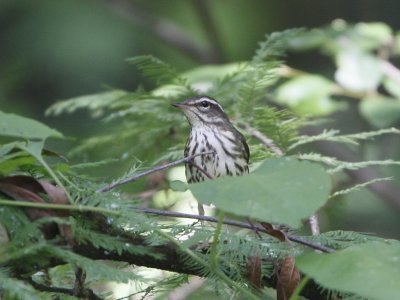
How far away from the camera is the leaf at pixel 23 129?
176cm

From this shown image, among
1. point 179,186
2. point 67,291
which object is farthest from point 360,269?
point 67,291

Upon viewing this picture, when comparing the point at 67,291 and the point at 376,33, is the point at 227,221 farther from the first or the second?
the point at 376,33

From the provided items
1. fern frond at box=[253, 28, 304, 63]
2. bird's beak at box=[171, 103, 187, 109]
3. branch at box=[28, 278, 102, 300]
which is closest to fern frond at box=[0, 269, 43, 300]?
branch at box=[28, 278, 102, 300]

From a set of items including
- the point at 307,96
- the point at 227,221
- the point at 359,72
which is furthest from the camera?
the point at 359,72

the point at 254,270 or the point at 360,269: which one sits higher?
the point at 360,269

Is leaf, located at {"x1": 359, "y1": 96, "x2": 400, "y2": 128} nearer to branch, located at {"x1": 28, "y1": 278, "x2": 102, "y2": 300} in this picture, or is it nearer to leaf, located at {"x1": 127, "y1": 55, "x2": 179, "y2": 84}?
leaf, located at {"x1": 127, "y1": 55, "x2": 179, "y2": 84}

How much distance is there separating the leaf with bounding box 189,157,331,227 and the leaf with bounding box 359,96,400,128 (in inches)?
135

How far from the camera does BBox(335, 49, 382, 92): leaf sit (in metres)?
5.17

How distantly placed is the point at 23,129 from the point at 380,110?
3.58 m

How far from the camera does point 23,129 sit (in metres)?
1.78

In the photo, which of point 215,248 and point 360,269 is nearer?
point 360,269

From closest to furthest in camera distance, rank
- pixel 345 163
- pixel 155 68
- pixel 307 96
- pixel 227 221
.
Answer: pixel 227 221 < pixel 345 163 < pixel 155 68 < pixel 307 96

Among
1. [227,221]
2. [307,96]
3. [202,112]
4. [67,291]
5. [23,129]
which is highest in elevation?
[23,129]

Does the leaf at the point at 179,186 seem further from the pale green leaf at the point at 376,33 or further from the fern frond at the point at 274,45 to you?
the pale green leaf at the point at 376,33
